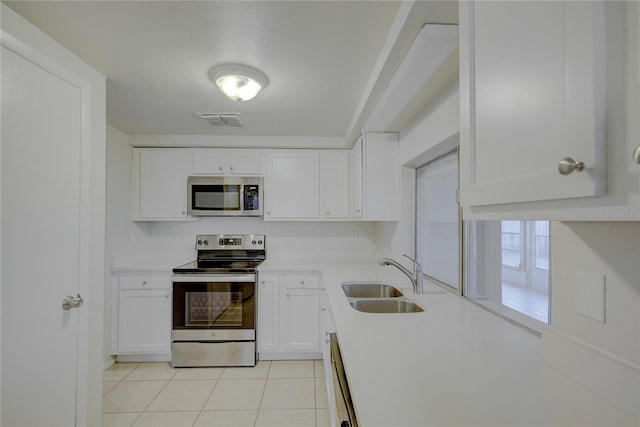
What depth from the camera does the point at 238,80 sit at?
1.72m

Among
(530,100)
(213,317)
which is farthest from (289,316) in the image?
(530,100)

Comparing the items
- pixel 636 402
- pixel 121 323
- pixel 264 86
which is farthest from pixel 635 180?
pixel 121 323

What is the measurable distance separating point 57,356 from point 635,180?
2.10 m

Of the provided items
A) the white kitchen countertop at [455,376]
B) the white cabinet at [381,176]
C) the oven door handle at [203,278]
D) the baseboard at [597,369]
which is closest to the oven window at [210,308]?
the oven door handle at [203,278]

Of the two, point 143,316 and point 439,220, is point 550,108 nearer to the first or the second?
point 439,220

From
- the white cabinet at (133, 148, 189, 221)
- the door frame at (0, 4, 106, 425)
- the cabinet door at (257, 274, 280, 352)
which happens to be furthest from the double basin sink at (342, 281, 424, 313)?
the white cabinet at (133, 148, 189, 221)

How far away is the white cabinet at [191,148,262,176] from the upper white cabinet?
2.56m

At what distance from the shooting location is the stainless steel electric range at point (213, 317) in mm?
2592

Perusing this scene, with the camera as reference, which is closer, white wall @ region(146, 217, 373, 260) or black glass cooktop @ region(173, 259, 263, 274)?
black glass cooktop @ region(173, 259, 263, 274)

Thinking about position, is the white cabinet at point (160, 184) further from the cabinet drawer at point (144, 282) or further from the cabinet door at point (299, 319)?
the cabinet door at point (299, 319)

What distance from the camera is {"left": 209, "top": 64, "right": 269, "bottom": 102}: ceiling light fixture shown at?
1.67m

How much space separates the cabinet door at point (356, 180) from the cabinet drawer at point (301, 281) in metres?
0.74

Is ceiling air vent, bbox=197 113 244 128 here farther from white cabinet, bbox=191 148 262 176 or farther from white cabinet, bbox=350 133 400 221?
white cabinet, bbox=350 133 400 221

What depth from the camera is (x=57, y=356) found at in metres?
1.38
